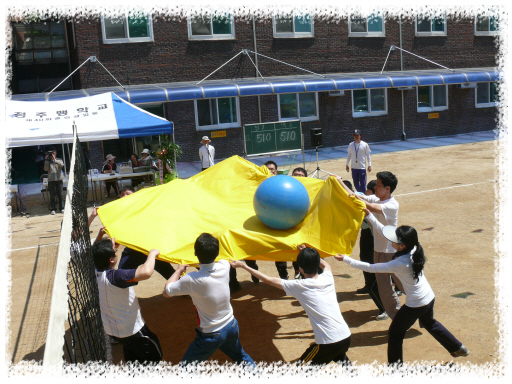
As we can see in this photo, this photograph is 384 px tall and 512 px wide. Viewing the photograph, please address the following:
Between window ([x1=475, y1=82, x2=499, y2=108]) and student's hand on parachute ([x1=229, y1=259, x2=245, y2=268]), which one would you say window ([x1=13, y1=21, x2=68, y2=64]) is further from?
student's hand on parachute ([x1=229, y1=259, x2=245, y2=268])

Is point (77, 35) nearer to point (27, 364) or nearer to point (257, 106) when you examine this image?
point (257, 106)

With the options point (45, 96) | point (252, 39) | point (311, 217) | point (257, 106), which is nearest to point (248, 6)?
point (252, 39)

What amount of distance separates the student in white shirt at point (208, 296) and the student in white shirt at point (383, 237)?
2.30 metres

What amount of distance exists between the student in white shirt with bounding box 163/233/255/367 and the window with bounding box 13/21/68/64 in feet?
75.0

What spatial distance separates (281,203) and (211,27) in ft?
57.9

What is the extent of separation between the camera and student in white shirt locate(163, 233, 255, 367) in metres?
4.78

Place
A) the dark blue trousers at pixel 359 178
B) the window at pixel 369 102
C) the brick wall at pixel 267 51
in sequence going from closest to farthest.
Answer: the dark blue trousers at pixel 359 178 < the brick wall at pixel 267 51 < the window at pixel 369 102

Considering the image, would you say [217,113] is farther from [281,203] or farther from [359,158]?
[281,203]

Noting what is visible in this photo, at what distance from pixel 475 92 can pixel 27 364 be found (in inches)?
1084

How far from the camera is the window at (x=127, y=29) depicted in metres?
20.5

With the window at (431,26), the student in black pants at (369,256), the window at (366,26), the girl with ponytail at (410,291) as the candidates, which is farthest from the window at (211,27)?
the girl with ponytail at (410,291)

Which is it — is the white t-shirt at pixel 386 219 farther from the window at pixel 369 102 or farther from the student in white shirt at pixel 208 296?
the window at pixel 369 102

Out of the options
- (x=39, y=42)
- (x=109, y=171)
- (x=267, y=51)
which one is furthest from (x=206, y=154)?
(x=39, y=42)

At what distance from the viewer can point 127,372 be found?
4.96 metres
